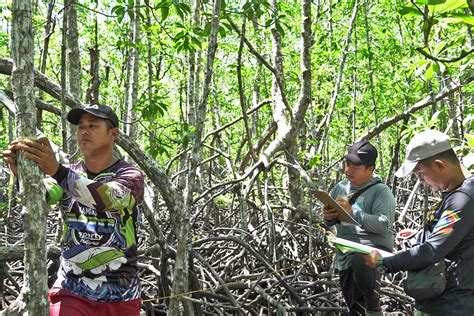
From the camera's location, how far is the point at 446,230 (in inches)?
71.6

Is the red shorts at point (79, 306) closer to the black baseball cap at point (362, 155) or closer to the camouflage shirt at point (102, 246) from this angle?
the camouflage shirt at point (102, 246)

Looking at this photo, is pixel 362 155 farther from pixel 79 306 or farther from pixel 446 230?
pixel 79 306

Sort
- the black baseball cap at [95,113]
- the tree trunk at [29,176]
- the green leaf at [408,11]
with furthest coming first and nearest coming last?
the black baseball cap at [95,113] < the green leaf at [408,11] < the tree trunk at [29,176]

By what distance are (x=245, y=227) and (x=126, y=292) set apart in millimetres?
2749

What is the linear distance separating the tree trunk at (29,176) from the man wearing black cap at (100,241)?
0.31 metres

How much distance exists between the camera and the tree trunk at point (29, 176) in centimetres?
146

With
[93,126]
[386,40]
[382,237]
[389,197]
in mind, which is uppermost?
[386,40]

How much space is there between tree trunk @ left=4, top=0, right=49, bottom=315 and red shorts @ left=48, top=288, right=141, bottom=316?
1.22 feet

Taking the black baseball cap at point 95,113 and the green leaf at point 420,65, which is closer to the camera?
the black baseball cap at point 95,113

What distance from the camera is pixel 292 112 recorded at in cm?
449

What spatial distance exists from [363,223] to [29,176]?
1.88m

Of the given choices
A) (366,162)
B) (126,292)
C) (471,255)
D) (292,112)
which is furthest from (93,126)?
(292,112)

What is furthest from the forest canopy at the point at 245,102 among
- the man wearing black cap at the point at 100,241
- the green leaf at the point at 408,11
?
the man wearing black cap at the point at 100,241

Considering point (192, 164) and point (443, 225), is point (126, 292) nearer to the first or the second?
point (192, 164)
